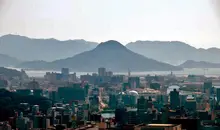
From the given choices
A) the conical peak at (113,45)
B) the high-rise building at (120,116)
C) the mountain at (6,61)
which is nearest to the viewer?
the high-rise building at (120,116)

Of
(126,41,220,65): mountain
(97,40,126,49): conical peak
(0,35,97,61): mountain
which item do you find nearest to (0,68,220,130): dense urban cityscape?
(97,40,126,49): conical peak

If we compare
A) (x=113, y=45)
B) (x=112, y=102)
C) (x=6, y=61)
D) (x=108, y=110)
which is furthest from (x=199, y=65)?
(x=108, y=110)

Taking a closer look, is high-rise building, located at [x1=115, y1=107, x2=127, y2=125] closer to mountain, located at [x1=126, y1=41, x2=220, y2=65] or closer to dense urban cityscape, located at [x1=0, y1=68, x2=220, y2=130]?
dense urban cityscape, located at [x1=0, y1=68, x2=220, y2=130]

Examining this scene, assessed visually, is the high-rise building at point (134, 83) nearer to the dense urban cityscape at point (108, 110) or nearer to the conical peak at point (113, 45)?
the dense urban cityscape at point (108, 110)

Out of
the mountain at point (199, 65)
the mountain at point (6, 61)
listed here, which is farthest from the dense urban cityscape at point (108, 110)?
the mountain at point (199, 65)

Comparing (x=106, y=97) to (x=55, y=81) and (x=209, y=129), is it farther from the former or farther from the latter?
(x=209, y=129)

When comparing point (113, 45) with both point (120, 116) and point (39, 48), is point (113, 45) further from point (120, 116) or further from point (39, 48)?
point (120, 116)
